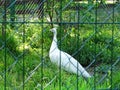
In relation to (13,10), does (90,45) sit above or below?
below

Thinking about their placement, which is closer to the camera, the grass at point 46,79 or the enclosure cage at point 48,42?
the grass at point 46,79

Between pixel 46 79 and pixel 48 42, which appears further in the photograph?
pixel 48 42

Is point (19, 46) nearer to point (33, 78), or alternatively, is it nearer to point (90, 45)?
point (90, 45)

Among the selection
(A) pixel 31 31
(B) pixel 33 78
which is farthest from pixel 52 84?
(A) pixel 31 31

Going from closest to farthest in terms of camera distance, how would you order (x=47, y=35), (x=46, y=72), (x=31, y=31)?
1. (x=46, y=72)
2. (x=31, y=31)
3. (x=47, y=35)

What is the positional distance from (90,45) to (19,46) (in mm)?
909

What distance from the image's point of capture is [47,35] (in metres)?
5.55

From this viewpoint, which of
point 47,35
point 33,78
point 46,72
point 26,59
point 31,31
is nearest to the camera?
point 33,78

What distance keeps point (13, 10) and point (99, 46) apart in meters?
1.16

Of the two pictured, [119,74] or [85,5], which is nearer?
[119,74]

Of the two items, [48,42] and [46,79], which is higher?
[46,79]

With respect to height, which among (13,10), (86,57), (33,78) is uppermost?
(13,10)

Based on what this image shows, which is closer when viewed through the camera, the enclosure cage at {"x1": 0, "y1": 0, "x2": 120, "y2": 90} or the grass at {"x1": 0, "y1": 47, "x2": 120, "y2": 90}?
the grass at {"x1": 0, "y1": 47, "x2": 120, "y2": 90}

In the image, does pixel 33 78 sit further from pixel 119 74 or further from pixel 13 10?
pixel 13 10
